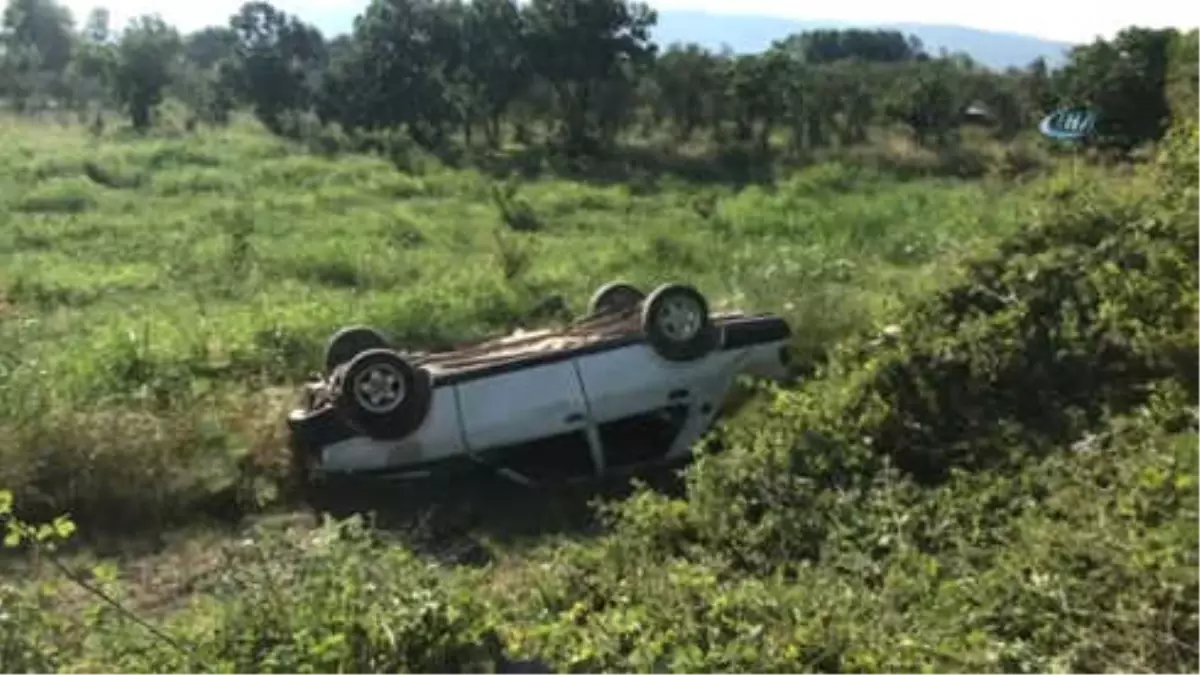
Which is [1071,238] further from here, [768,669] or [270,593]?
[270,593]

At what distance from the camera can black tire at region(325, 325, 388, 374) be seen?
8875mm

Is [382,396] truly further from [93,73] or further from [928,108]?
[93,73]

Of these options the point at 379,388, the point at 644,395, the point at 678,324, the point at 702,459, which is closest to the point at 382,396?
the point at 379,388

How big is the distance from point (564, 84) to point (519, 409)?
3109cm

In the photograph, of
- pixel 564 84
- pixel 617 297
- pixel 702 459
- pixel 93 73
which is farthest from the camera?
pixel 93 73

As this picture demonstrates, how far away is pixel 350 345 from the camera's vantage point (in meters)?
8.95

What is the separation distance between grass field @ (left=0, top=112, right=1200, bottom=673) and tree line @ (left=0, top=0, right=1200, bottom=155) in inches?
885

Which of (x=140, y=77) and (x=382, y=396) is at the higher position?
(x=140, y=77)

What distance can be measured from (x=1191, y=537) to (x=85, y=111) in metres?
57.2

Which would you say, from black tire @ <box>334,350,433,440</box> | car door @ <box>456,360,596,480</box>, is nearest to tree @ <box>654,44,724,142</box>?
car door @ <box>456,360,596,480</box>

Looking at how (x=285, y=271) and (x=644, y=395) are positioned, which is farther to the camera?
(x=285, y=271)

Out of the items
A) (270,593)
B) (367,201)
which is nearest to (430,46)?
(367,201)

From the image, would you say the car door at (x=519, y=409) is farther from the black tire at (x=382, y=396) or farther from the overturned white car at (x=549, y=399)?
the black tire at (x=382, y=396)

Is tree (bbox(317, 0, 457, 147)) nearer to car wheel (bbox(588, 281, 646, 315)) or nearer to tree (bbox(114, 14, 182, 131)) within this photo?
tree (bbox(114, 14, 182, 131))
